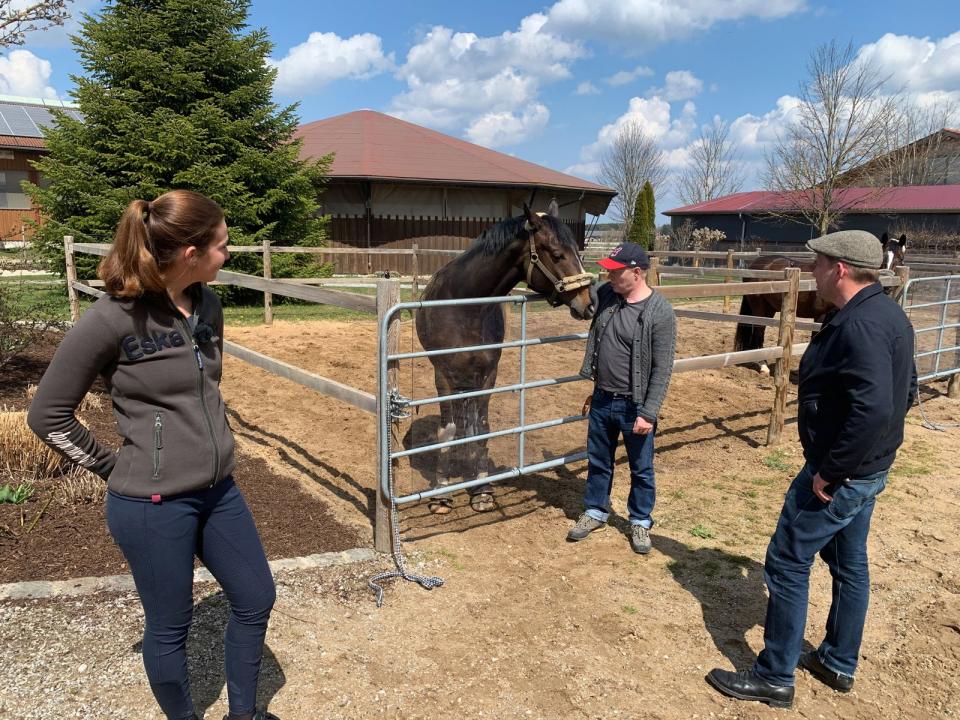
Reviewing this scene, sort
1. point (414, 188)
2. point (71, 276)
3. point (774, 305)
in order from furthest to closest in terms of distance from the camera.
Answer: point (414, 188)
point (71, 276)
point (774, 305)

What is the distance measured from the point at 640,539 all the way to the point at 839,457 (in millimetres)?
1721

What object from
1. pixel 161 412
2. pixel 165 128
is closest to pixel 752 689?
pixel 161 412

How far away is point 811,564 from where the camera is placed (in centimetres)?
247

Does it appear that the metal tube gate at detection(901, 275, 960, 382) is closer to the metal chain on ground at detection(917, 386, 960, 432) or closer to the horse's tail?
the metal chain on ground at detection(917, 386, 960, 432)

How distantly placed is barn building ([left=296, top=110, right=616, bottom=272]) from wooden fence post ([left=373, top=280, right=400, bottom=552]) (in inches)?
631

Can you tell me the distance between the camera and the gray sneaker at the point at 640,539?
3.79m

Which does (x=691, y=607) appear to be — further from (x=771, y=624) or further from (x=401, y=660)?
(x=401, y=660)

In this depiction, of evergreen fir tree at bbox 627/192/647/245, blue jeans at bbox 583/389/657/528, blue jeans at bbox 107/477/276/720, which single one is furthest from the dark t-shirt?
evergreen fir tree at bbox 627/192/647/245

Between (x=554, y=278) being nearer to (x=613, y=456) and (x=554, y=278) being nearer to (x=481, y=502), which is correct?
(x=613, y=456)

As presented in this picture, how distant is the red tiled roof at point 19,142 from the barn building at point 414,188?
31.5 feet

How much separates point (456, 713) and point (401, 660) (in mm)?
398

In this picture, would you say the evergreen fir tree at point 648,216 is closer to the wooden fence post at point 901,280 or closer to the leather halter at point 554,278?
the wooden fence post at point 901,280

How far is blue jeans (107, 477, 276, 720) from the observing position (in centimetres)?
188

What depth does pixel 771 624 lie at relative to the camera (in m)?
2.56
